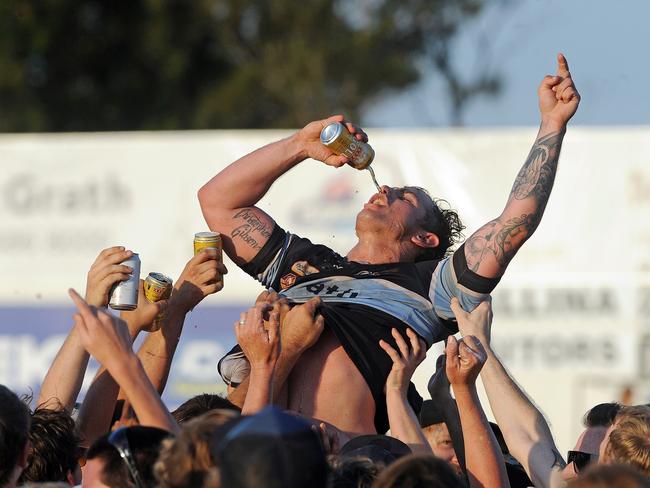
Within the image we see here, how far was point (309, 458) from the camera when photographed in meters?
2.38

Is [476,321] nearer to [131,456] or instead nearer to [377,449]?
[377,449]

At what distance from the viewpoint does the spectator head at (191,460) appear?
8.29 feet

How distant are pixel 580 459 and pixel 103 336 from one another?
5.38ft

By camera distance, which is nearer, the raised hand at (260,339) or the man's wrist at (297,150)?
the raised hand at (260,339)

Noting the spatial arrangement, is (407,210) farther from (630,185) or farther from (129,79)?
(129,79)

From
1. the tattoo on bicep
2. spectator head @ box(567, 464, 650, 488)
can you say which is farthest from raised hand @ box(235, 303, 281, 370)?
spectator head @ box(567, 464, 650, 488)

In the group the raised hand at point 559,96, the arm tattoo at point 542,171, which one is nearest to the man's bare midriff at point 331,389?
the arm tattoo at point 542,171

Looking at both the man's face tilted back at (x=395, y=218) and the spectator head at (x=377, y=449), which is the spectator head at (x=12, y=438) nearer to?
the spectator head at (x=377, y=449)

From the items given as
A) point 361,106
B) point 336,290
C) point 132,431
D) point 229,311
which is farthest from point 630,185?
point 361,106

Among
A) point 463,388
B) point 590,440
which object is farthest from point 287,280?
point 590,440

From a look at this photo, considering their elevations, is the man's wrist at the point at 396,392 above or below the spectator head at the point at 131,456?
above

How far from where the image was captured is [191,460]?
2.55 m

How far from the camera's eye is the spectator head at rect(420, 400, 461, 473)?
470 cm

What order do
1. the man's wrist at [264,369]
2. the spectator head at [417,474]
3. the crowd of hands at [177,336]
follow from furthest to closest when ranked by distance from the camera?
the man's wrist at [264,369]
the crowd of hands at [177,336]
the spectator head at [417,474]
